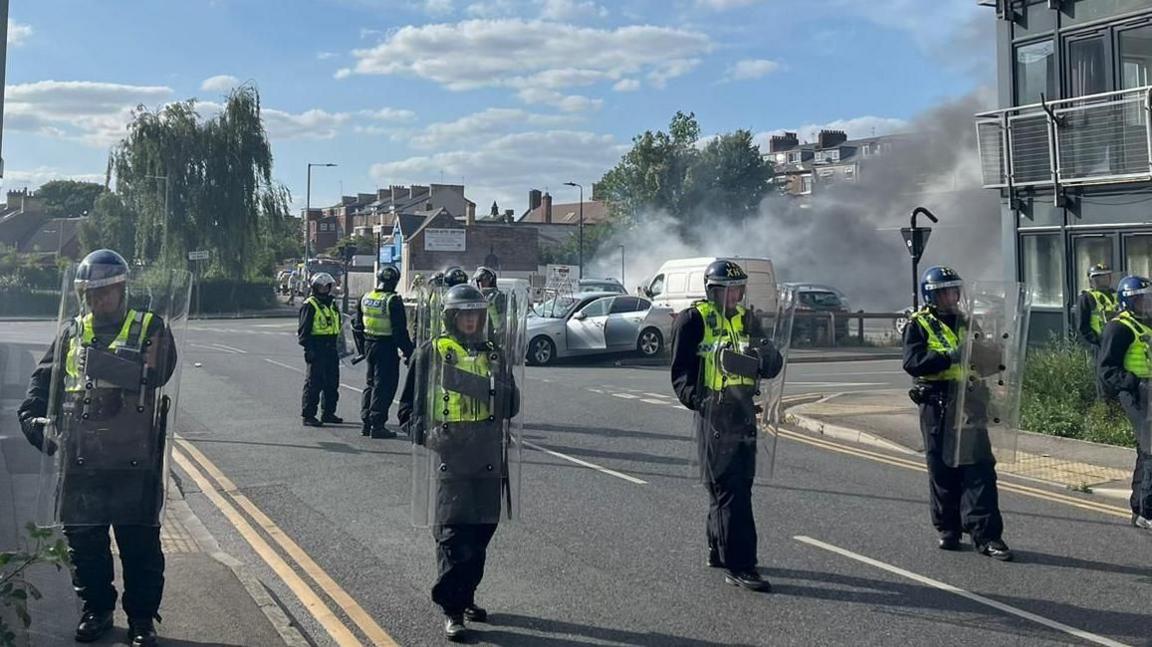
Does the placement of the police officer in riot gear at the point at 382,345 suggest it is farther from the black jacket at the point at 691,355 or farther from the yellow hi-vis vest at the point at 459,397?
the yellow hi-vis vest at the point at 459,397

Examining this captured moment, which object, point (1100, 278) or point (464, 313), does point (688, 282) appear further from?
point (464, 313)

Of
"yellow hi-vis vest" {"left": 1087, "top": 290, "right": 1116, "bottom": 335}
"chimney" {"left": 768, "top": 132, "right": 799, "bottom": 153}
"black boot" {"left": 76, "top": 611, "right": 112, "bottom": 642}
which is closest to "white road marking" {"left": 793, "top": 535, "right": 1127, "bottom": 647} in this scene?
"black boot" {"left": 76, "top": 611, "right": 112, "bottom": 642}

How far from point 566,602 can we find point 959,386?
2.86 m

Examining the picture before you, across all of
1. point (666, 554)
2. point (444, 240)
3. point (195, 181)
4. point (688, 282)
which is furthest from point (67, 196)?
point (666, 554)

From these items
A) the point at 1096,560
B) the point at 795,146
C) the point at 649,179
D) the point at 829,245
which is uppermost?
the point at 795,146

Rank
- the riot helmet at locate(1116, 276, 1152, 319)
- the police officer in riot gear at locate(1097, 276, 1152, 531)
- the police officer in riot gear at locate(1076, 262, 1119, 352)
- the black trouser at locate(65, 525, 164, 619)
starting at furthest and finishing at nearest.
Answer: the police officer in riot gear at locate(1076, 262, 1119, 352) → the riot helmet at locate(1116, 276, 1152, 319) → the police officer in riot gear at locate(1097, 276, 1152, 531) → the black trouser at locate(65, 525, 164, 619)

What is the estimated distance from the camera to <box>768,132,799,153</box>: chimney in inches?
4160

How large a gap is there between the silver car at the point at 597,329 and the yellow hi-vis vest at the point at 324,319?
9931 millimetres

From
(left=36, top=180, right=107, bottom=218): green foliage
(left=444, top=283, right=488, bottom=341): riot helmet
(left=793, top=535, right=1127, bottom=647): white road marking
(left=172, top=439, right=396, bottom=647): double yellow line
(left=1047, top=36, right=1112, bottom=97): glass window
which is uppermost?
(left=36, top=180, right=107, bottom=218): green foliage

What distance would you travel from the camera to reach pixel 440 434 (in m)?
5.22

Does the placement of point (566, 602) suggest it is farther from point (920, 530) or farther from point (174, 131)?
point (174, 131)

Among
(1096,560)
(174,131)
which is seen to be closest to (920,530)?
(1096,560)

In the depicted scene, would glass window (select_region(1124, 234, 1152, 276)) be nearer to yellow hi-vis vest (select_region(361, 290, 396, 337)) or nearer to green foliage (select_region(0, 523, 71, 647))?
yellow hi-vis vest (select_region(361, 290, 396, 337))

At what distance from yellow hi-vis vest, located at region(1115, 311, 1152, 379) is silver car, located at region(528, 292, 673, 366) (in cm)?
1551
